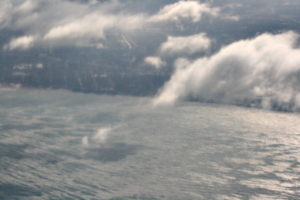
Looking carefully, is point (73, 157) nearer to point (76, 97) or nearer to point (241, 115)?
point (241, 115)

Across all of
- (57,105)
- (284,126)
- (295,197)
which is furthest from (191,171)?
(57,105)

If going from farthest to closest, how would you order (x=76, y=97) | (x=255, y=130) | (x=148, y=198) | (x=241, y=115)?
(x=76, y=97) < (x=241, y=115) < (x=255, y=130) < (x=148, y=198)

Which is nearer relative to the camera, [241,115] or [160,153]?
[160,153]

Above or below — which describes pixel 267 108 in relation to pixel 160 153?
above

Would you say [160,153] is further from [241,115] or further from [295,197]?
[241,115]

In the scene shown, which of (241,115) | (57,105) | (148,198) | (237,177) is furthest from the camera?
(57,105)

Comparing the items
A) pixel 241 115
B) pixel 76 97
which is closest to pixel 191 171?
pixel 241 115
